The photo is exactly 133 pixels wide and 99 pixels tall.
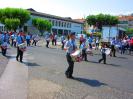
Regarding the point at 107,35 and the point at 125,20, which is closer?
the point at 107,35

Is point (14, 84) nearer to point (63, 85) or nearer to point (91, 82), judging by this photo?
point (63, 85)

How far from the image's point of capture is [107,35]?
38531 millimetres

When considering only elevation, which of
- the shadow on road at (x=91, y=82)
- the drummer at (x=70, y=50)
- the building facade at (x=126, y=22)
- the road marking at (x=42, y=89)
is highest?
the building facade at (x=126, y=22)

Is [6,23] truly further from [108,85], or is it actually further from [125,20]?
[125,20]

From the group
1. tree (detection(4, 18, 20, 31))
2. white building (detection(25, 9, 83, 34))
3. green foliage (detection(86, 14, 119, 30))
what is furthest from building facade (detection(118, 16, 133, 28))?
tree (detection(4, 18, 20, 31))

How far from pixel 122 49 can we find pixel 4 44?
44.8 ft

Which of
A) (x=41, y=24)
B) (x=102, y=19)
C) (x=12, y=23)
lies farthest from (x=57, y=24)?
(x=12, y=23)

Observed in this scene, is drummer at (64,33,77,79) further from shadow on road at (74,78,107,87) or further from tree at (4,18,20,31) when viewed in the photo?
tree at (4,18,20,31)

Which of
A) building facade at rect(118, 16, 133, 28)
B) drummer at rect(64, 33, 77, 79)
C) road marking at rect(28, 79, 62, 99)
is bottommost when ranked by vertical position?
road marking at rect(28, 79, 62, 99)

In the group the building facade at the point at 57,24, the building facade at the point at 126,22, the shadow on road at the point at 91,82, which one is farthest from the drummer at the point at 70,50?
the building facade at the point at 126,22

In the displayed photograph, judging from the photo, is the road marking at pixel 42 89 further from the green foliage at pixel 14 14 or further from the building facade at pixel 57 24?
the building facade at pixel 57 24

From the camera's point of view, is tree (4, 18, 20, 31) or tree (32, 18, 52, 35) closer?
tree (4, 18, 20, 31)

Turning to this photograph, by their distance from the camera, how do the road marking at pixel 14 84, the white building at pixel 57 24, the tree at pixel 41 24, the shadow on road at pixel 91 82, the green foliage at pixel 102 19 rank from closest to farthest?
the road marking at pixel 14 84
the shadow on road at pixel 91 82
the tree at pixel 41 24
the white building at pixel 57 24
the green foliage at pixel 102 19

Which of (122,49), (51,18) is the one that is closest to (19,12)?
(51,18)
